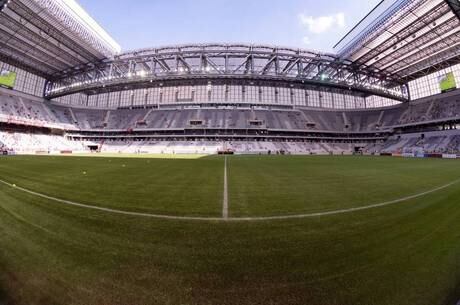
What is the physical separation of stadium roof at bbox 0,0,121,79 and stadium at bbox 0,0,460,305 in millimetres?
297

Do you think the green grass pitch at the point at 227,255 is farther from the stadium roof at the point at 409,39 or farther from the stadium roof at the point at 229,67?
the stadium roof at the point at 229,67

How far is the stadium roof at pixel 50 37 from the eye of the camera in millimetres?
29062

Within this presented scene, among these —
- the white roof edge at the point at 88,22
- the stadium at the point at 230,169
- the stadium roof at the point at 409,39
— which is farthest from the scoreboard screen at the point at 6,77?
the stadium roof at the point at 409,39

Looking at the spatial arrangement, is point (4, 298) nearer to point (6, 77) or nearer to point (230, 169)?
point (230, 169)

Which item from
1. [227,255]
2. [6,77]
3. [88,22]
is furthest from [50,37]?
[227,255]

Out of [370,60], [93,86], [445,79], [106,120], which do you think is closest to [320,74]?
[370,60]

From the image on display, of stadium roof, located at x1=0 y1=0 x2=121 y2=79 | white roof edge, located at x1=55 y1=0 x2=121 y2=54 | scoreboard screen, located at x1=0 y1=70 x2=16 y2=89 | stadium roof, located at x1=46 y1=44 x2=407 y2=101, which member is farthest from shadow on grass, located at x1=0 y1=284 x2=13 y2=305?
scoreboard screen, located at x1=0 y1=70 x2=16 y2=89

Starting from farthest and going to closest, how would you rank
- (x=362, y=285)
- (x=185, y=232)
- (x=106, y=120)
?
(x=106, y=120)
(x=185, y=232)
(x=362, y=285)

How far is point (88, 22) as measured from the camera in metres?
36.5

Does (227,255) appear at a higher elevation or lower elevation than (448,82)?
lower

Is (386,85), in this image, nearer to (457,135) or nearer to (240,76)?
(457,135)

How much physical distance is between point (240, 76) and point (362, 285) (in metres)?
45.5

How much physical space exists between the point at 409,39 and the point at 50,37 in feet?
204

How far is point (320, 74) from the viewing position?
153 feet
